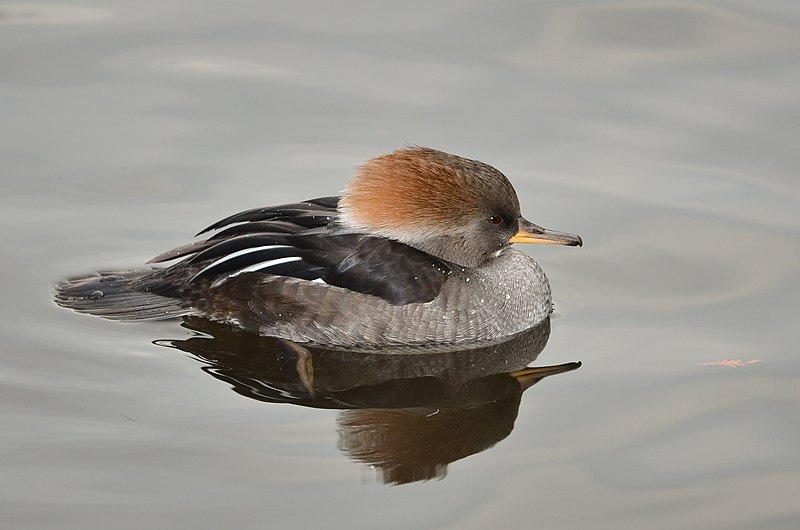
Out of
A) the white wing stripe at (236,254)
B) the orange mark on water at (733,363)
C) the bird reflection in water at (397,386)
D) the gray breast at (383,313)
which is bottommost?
the bird reflection in water at (397,386)

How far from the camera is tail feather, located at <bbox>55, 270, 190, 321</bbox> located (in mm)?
8859

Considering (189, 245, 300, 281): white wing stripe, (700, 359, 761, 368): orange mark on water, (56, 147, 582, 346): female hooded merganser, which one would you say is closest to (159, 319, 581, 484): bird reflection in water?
(56, 147, 582, 346): female hooded merganser

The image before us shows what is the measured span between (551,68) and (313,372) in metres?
4.88

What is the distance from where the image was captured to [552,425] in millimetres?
7734

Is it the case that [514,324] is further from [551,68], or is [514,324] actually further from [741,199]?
[551,68]

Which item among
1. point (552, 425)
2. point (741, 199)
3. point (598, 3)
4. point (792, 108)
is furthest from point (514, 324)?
point (598, 3)

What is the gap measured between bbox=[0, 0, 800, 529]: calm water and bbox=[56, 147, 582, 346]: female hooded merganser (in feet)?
1.00

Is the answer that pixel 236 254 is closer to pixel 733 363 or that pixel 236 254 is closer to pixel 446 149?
pixel 446 149

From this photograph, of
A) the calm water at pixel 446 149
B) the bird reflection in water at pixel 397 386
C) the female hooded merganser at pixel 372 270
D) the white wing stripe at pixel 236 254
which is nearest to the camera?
the calm water at pixel 446 149

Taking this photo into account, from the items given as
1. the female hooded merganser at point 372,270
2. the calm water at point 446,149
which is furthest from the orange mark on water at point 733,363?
the female hooded merganser at point 372,270

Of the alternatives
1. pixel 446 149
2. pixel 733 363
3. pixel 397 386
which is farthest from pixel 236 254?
pixel 733 363

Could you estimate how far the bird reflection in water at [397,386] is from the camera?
750 cm

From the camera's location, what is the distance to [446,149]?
426 inches

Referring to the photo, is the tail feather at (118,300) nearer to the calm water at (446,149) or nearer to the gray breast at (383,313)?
the calm water at (446,149)
